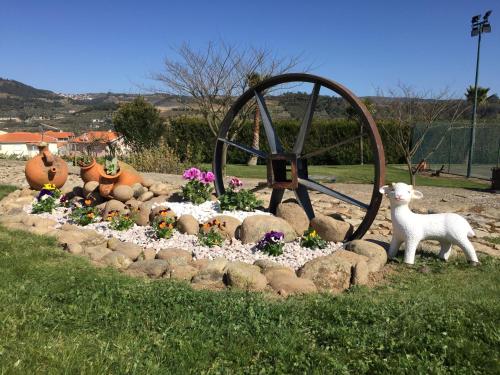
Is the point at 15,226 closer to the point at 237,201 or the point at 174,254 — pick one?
the point at 174,254

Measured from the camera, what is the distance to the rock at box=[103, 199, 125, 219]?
6715 mm

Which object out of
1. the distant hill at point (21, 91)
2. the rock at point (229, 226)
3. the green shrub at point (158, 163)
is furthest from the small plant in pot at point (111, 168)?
the distant hill at point (21, 91)

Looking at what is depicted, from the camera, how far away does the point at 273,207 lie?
6.60 m

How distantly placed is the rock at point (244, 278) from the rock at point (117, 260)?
1.23m

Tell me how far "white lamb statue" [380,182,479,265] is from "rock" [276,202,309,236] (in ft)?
4.26

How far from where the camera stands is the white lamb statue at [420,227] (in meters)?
4.93

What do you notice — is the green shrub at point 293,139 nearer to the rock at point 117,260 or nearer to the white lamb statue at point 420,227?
the rock at point 117,260

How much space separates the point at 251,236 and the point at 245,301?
1.96m

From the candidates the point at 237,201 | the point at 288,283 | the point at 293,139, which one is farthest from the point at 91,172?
the point at 293,139

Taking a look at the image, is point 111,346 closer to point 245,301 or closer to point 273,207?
point 245,301

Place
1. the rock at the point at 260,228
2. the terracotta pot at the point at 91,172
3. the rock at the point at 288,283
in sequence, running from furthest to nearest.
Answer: the terracotta pot at the point at 91,172 < the rock at the point at 260,228 < the rock at the point at 288,283

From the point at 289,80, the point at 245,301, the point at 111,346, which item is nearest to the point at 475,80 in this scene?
the point at 289,80

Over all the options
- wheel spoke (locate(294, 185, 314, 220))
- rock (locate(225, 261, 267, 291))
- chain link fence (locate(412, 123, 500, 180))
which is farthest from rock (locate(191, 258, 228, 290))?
chain link fence (locate(412, 123, 500, 180))

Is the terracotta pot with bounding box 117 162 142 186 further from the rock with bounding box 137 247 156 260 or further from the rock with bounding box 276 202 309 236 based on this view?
the rock with bounding box 276 202 309 236
